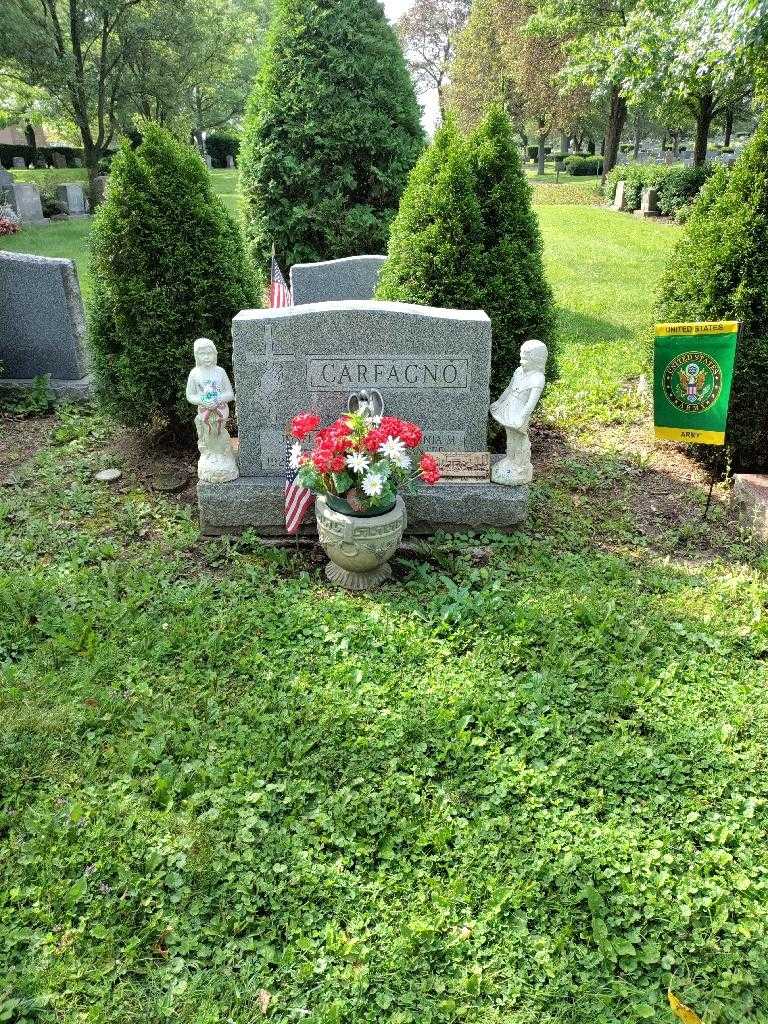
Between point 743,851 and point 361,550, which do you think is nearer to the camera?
point 743,851

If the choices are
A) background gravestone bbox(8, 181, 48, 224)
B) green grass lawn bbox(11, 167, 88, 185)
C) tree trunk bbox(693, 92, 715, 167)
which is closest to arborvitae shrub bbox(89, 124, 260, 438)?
background gravestone bbox(8, 181, 48, 224)

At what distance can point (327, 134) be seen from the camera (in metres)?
6.84

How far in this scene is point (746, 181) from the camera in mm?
4996

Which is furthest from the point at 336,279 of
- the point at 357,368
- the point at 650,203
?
the point at 650,203

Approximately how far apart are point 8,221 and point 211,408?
16711 millimetres

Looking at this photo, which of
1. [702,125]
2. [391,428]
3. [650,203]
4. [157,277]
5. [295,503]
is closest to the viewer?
[391,428]

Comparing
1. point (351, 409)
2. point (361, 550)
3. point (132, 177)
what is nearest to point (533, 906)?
point (361, 550)

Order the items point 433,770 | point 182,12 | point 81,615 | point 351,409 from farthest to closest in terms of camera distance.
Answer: point 182,12, point 351,409, point 81,615, point 433,770

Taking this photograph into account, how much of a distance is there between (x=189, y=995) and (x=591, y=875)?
4.63 feet

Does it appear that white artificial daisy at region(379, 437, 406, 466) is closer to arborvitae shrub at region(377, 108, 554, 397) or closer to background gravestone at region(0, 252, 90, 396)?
arborvitae shrub at region(377, 108, 554, 397)

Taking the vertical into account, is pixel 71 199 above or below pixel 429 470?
above

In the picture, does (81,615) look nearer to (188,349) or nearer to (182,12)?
(188,349)

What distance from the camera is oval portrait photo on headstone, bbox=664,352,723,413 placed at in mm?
4594

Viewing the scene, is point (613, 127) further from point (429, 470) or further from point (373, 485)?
point (373, 485)
